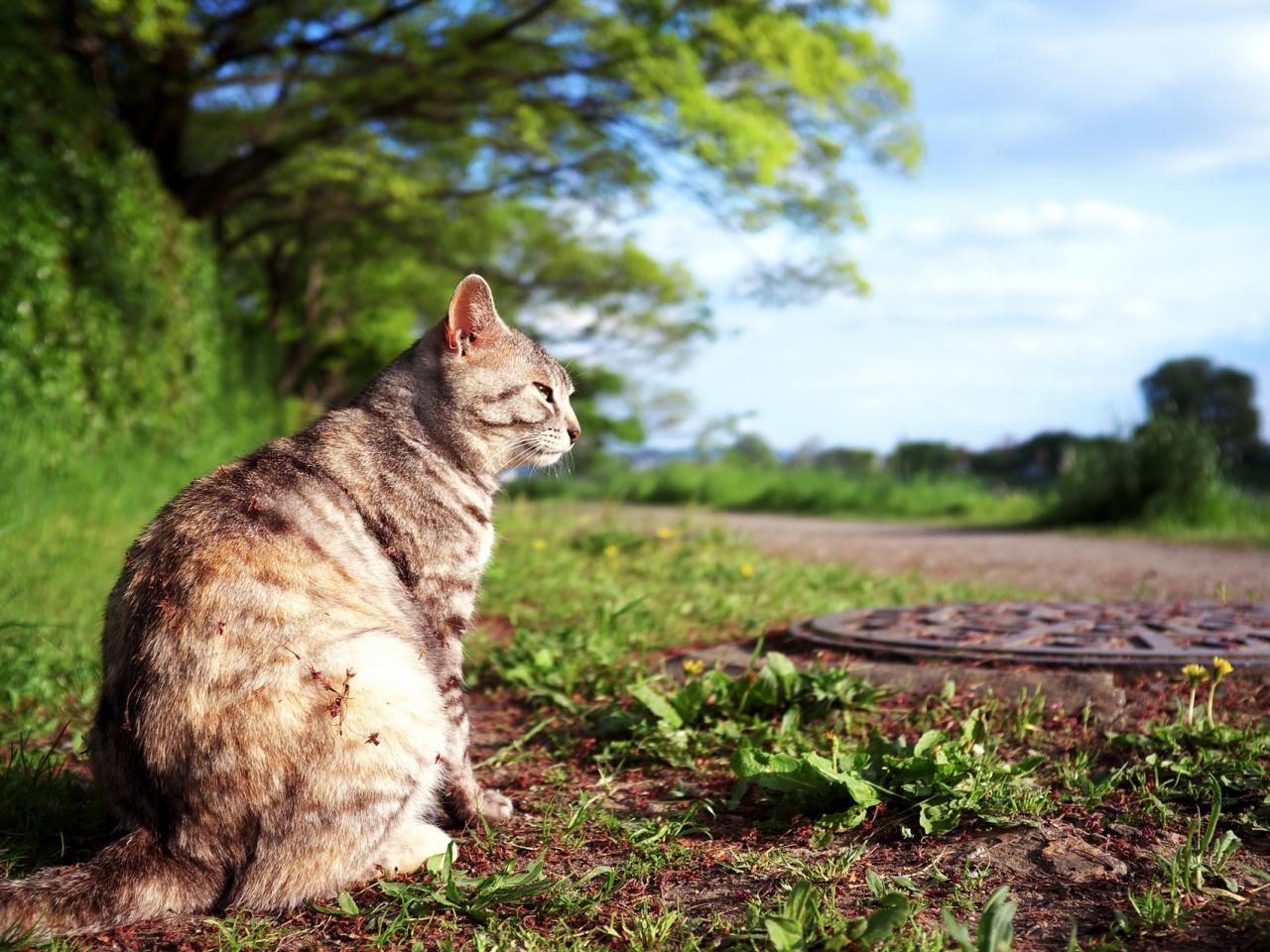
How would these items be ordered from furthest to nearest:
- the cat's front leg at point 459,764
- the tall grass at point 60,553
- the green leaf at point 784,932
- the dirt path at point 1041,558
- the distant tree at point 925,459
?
the distant tree at point 925,459 → the dirt path at point 1041,558 → the tall grass at point 60,553 → the cat's front leg at point 459,764 → the green leaf at point 784,932

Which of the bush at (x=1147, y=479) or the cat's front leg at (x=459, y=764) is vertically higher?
the bush at (x=1147, y=479)

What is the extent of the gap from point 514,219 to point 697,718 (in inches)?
768

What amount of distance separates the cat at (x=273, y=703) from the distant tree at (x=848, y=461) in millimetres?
12855

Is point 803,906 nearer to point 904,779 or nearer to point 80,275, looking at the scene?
point 904,779

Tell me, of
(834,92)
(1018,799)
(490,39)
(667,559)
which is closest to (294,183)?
(490,39)

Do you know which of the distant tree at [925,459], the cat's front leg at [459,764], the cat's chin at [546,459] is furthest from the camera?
the distant tree at [925,459]

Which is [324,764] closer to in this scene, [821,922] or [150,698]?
[150,698]

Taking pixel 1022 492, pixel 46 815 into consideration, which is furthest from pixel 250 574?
pixel 1022 492

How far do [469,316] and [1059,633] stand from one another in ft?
8.48

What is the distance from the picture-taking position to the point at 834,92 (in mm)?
14359

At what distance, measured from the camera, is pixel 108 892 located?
85.5 inches

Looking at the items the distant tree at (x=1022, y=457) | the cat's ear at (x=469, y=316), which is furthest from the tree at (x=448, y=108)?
the cat's ear at (x=469, y=316)

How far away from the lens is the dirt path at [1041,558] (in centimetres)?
665

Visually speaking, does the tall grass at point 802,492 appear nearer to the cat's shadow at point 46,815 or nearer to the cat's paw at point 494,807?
the cat's shadow at point 46,815
